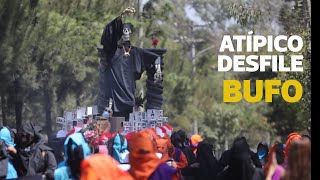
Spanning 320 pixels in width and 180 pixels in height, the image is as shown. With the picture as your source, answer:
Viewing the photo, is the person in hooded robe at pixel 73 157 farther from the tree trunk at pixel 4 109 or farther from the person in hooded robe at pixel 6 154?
the tree trunk at pixel 4 109

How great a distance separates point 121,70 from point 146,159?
715cm

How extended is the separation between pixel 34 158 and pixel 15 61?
698 inches

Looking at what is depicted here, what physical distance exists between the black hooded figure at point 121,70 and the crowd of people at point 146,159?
3.10 ft

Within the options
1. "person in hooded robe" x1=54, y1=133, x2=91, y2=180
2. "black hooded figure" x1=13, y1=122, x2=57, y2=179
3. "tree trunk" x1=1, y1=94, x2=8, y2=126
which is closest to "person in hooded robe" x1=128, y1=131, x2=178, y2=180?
"person in hooded robe" x1=54, y1=133, x2=91, y2=180

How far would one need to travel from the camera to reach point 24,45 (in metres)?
28.1

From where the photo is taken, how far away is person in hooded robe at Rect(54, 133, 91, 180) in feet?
28.8

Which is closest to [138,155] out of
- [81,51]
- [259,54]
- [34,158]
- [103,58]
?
[34,158]

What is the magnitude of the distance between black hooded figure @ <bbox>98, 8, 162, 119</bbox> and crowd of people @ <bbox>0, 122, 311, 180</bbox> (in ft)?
3.10

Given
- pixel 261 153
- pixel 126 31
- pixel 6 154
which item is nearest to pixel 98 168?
pixel 6 154

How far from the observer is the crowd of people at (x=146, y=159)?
328 inches

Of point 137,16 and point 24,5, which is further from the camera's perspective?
point 137,16

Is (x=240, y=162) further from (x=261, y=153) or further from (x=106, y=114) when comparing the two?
(x=106, y=114)

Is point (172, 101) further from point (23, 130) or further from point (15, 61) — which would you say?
point (23, 130)

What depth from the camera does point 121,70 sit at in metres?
15.8
